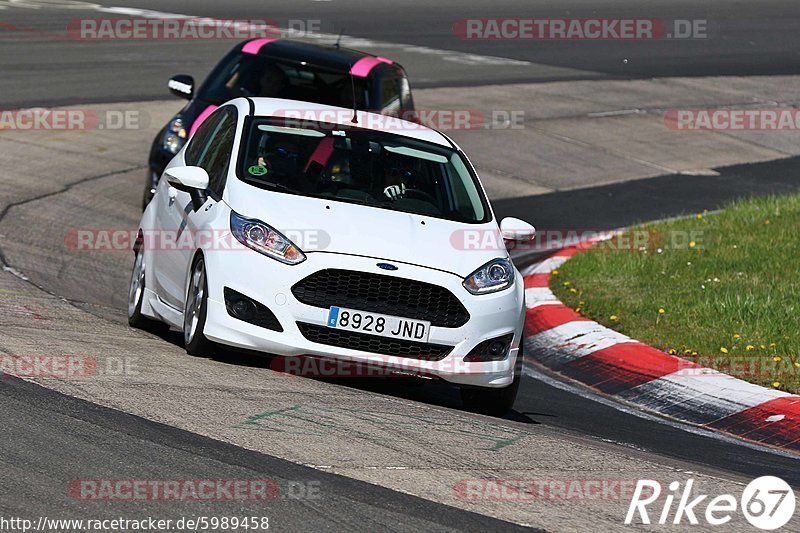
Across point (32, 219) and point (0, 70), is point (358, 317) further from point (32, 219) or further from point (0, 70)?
point (0, 70)

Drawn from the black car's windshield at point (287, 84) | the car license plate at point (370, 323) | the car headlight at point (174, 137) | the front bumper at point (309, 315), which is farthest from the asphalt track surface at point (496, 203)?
the car headlight at point (174, 137)

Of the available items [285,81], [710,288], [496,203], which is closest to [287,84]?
[285,81]

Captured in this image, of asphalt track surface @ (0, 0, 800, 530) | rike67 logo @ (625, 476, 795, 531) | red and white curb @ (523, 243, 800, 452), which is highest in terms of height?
asphalt track surface @ (0, 0, 800, 530)

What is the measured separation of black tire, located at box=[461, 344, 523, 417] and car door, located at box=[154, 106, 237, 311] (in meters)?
1.79

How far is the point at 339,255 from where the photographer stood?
7809mm

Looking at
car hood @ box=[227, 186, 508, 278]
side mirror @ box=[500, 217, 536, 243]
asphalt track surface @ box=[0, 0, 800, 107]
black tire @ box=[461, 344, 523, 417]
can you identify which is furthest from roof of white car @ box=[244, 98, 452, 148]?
asphalt track surface @ box=[0, 0, 800, 107]

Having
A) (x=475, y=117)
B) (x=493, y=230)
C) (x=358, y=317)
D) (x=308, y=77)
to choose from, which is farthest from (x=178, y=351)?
(x=475, y=117)

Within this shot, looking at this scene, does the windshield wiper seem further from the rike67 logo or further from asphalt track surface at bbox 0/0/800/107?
asphalt track surface at bbox 0/0/800/107

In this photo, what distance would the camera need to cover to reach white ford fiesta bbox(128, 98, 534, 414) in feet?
25.6

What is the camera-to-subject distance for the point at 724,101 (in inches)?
902

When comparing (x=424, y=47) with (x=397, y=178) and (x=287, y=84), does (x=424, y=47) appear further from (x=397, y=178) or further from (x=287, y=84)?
(x=397, y=178)

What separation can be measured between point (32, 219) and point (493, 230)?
5412 millimetres

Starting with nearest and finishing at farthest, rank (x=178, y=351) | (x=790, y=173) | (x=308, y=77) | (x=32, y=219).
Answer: (x=178, y=351) < (x=32, y=219) < (x=308, y=77) < (x=790, y=173)

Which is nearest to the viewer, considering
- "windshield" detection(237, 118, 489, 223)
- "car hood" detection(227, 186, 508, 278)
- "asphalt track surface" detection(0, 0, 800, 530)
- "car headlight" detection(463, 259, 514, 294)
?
"asphalt track surface" detection(0, 0, 800, 530)
